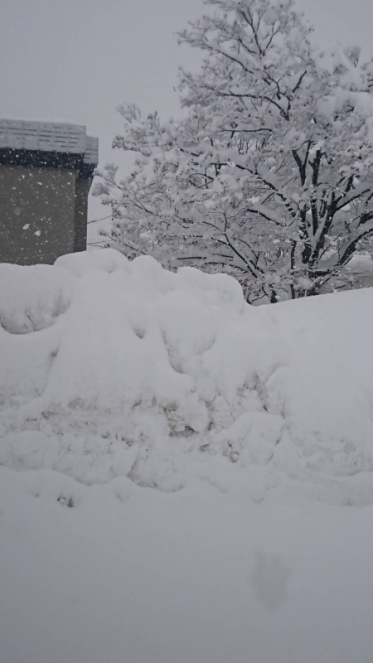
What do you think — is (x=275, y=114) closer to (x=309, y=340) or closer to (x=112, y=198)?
(x=112, y=198)

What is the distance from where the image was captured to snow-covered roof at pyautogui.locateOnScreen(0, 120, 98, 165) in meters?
7.30

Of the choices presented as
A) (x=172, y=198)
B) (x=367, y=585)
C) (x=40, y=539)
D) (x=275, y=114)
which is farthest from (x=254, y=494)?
(x=275, y=114)

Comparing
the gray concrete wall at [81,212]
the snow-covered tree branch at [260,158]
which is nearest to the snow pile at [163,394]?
the snow-covered tree branch at [260,158]

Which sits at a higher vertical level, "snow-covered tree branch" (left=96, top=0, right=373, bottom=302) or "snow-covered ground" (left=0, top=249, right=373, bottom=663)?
"snow-covered tree branch" (left=96, top=0, right=373, bottom=302)

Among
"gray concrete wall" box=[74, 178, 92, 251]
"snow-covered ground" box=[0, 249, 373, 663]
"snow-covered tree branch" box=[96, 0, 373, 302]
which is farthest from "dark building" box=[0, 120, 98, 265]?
"snow-covered ground" box=[0, 249, 373, 663]

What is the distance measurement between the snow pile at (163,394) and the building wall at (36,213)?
6.15 m

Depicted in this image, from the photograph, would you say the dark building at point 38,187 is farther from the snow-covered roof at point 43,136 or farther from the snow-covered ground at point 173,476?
the snow-covered ground at point 173,476

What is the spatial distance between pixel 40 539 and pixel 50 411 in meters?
0.44

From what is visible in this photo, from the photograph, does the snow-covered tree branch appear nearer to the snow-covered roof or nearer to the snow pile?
the snow-covered roof

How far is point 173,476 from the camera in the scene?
5.47 feet

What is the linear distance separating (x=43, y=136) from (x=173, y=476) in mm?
7337

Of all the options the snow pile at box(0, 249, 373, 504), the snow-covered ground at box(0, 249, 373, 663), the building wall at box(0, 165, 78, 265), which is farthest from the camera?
the building wall at box(0, 165, 78, 265)

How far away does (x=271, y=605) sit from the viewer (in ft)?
4.29

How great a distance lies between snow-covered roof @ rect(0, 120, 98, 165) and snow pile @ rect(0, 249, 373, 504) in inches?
249
